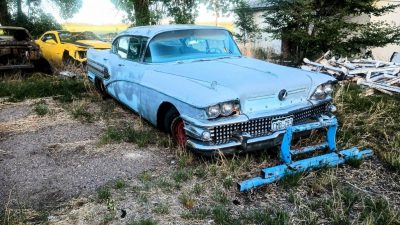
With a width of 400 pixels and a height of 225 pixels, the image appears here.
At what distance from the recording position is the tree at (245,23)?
56.5 ft

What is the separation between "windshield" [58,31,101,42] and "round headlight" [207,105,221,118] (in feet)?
29.5

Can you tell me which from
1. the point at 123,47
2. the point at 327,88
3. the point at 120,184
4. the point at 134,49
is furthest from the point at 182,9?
the point at 120,184

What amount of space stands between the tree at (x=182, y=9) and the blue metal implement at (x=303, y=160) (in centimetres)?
1227

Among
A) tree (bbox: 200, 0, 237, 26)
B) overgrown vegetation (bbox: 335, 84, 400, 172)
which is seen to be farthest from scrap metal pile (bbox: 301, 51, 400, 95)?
tree (bbox: 200, 0, 237, 26)

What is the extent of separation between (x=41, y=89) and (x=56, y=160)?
4352 millimetres

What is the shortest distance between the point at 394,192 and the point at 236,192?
5.02 feet

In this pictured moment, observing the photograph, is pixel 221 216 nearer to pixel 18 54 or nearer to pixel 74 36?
pixel 18 54

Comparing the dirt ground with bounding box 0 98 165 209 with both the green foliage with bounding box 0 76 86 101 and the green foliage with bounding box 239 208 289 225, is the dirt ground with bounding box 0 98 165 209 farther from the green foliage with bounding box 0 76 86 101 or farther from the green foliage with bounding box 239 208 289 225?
the green foliage with bounding box 0 76 86 101

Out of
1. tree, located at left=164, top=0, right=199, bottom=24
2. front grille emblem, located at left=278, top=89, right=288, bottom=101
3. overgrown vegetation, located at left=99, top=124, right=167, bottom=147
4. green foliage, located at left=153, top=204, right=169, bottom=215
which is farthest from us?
tree, located at left=164, top=0, right=199, bottom=24

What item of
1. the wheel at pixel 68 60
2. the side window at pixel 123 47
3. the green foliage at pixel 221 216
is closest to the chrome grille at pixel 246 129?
the green foliage at pixel 221 216

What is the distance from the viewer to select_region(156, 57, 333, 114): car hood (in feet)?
12.8

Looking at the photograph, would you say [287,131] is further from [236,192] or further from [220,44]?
[220,44]

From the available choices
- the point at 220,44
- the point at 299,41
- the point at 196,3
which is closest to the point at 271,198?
the point at 220,44

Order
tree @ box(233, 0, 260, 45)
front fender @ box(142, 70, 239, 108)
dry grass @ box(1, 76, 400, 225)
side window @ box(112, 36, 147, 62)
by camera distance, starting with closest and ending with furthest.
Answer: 1. dry grass @ box(1, 76, 400, 225)
2. front fender @ box(142, 70, 239, 108)
3. side window @ box(112, 36, 147, 62)
4. tree @ box(233, 0, 260, 45)
